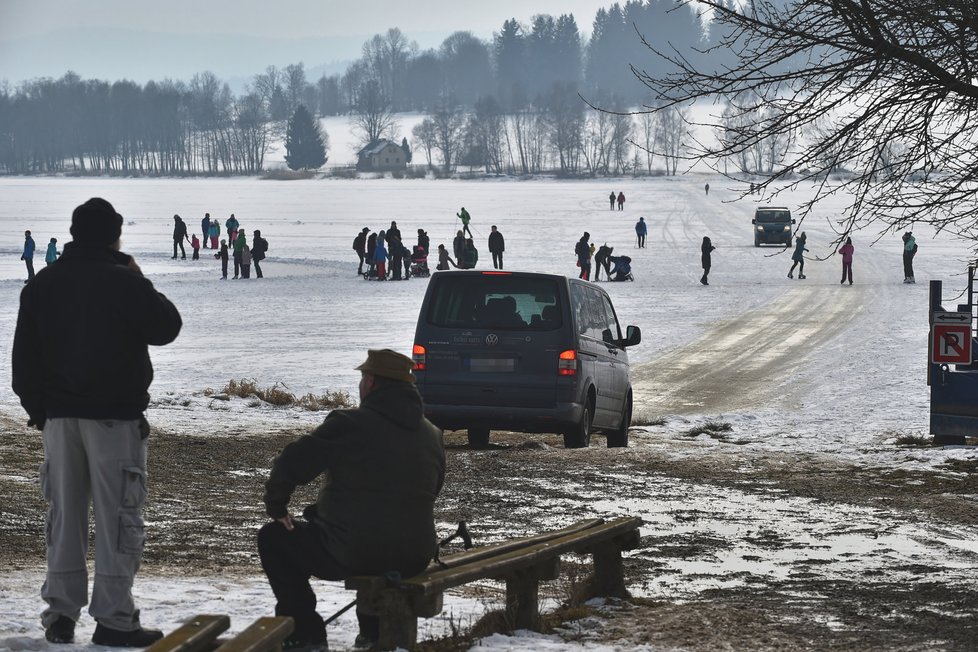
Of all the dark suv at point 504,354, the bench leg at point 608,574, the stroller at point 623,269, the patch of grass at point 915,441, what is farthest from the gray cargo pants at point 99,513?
the stroller at point 623,269

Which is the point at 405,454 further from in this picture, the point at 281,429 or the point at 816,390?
the point at 816,390

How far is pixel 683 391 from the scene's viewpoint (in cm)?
1855

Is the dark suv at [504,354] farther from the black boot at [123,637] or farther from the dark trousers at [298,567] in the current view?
the black boot at [123,637]

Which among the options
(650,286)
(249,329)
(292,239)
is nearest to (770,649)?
(249,329)

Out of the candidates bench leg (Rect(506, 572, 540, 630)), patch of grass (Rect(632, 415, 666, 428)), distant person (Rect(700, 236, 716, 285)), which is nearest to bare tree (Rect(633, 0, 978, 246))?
bench leg (Rect(506, 572, 540, 630))

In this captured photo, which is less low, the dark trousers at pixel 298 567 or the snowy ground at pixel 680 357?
the dark trousers at pixel 298 567

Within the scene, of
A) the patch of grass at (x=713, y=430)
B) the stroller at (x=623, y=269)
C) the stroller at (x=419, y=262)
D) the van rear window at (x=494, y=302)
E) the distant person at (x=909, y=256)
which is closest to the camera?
the van rear window at (x=494, y=302)

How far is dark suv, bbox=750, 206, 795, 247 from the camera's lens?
53.5 m

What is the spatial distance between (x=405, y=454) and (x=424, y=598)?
20.8 inches

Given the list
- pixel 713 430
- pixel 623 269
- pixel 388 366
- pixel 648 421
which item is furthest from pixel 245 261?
pixel 388 366

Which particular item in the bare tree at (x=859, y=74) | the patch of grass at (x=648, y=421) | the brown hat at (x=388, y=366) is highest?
the bare tree at (x=859, y=74)

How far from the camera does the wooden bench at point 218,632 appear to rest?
13.8 ft

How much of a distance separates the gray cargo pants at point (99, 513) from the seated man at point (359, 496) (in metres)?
0.52

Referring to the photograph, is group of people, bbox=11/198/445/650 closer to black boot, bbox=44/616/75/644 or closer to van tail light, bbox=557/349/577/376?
black boot, bbox=44/616/75/644
